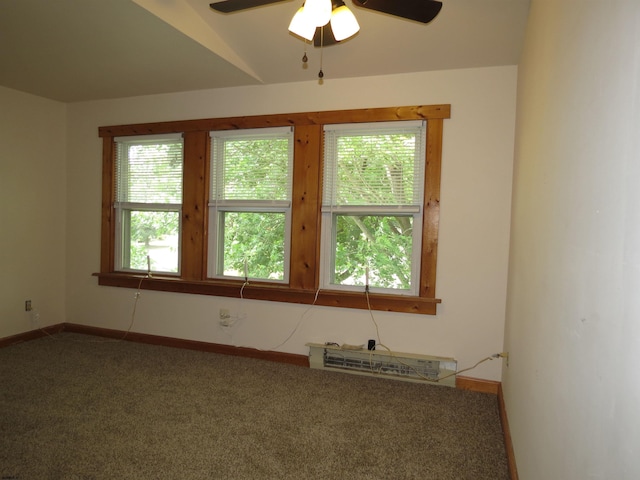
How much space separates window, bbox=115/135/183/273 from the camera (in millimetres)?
3691

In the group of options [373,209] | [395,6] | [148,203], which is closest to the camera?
[395,6]

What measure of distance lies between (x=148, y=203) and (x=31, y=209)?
120 centimetres

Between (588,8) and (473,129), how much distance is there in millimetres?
1966

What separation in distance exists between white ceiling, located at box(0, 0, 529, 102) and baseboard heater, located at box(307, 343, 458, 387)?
227 cm

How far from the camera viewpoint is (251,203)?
134 inches

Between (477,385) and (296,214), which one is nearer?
(477,385)

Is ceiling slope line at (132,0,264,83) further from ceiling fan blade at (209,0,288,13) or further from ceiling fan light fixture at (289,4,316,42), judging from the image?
ceiling fan light fixture at (289,4,316,42)

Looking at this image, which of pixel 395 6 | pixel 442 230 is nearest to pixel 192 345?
pixel 442 230

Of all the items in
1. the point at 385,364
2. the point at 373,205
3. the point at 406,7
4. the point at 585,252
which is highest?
the point at 406,7

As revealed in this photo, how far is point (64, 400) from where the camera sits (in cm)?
250

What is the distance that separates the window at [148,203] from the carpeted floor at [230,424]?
1.07m

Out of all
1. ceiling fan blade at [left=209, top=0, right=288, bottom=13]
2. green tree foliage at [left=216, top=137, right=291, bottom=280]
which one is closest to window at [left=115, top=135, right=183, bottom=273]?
green tree foliage at [left=216, top=137, right=291, bottom=280]

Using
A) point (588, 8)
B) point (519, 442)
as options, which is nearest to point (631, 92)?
point (588, 8)

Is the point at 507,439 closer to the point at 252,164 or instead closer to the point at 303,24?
the point at 303,24
